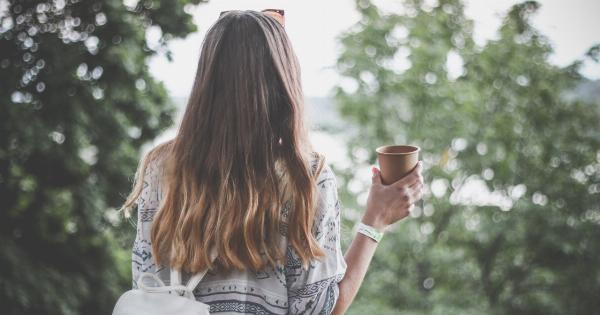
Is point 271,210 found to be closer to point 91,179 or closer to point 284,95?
point 284,95

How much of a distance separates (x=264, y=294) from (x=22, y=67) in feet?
8.46

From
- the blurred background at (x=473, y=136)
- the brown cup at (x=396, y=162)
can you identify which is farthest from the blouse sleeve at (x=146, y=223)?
the blurred background at (x=473, y=136)

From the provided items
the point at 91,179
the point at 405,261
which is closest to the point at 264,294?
the point at 91,179

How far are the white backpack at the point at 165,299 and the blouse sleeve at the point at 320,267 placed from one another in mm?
179

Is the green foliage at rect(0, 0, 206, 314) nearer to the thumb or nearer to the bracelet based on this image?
the thumb

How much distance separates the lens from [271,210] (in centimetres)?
119

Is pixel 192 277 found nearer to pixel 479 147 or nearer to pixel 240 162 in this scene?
pixel 240 162

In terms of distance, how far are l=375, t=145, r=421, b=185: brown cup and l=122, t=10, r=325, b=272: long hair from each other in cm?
27

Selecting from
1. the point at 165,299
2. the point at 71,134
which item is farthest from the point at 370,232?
the point at 71,134

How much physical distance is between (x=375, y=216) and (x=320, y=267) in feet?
0.75

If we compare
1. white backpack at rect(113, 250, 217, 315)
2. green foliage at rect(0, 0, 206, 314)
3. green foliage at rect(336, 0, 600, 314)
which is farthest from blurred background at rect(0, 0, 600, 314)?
white backpack at rect(113, 250, 217, 315)

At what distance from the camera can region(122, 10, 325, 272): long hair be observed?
119 cm

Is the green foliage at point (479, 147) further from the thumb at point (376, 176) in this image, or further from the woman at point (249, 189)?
the woman at point (249, 189)

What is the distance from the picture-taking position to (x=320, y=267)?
1236mm
